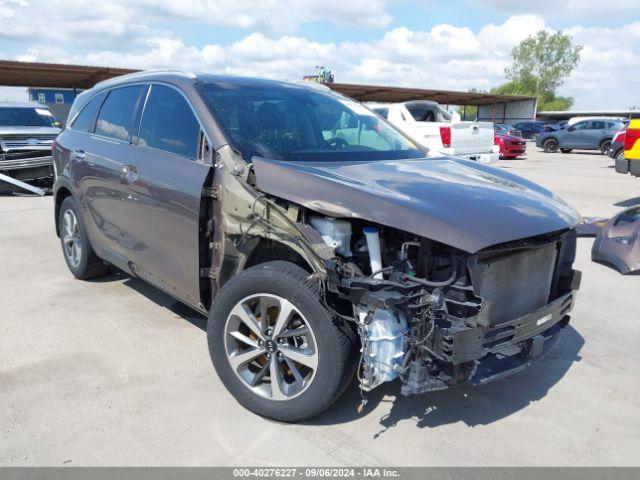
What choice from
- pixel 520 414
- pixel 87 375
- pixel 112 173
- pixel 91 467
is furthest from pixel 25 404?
pixel 520 414

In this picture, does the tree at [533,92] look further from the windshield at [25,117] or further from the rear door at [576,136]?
the windshield at [25,117]

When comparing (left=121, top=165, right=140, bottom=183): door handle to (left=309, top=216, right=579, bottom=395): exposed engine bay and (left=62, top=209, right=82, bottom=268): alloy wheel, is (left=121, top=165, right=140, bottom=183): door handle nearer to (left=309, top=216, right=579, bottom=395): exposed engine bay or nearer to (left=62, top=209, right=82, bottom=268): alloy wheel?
(left=62, top=209, right=82, bottom=268): alloy wheel

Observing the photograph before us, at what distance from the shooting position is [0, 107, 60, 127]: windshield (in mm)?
11695

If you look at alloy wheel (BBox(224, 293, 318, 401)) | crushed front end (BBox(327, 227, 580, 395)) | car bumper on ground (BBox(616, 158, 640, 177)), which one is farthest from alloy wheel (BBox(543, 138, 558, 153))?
alloy wheel (BBox(224, 293, 318, 401))

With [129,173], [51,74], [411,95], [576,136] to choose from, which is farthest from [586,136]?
[129,173]

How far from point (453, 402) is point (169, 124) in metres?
2.64

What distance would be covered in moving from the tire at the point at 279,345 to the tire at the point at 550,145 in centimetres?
2991

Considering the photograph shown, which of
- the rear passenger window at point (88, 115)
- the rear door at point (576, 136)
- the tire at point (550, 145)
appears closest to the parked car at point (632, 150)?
the rear passenger window at point (88, 115)

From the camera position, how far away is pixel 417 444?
2812 mm

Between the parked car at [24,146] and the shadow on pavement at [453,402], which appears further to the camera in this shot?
the parked car at [24,146]

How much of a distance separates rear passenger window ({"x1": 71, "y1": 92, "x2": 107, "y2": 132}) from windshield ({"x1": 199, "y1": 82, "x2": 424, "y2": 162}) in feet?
5.64

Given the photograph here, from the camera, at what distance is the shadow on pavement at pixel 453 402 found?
3049mm

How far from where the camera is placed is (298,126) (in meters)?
3.71

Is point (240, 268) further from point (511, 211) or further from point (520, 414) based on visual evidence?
point (520, 414)
